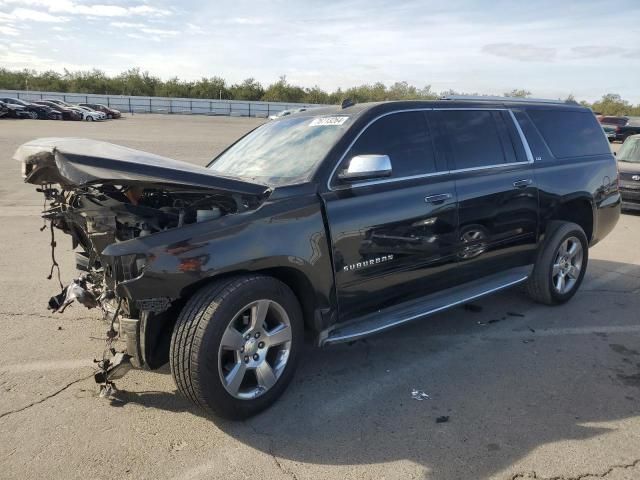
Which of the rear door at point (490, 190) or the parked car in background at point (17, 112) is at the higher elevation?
the parked car in background at point (17, 112)

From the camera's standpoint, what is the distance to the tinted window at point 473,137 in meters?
4.39

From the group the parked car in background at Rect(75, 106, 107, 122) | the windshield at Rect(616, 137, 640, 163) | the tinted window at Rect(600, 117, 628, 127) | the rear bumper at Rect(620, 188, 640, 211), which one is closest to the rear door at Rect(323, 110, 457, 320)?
the rear bumper at Rect(620, 188, 640, 211)

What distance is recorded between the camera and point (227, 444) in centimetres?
299

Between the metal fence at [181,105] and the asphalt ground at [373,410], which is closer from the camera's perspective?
the asphalt ground at [373,410]

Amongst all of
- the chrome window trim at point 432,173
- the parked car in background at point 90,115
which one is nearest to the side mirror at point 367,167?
the chrome window trim at point 432,173

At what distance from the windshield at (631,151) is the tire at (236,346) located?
1105 centimetres

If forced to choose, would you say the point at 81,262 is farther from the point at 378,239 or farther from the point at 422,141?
the point at 422,141

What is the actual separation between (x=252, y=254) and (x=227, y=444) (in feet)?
3.60

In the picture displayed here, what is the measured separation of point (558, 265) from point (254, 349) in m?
3.49

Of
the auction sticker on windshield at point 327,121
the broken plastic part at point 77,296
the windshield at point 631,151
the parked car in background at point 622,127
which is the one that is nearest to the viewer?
the broken plastic part at point 77,296

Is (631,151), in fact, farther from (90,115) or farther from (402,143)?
(90,115)

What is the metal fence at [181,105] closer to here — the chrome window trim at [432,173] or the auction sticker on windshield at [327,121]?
the chrome window trim at [432,173]

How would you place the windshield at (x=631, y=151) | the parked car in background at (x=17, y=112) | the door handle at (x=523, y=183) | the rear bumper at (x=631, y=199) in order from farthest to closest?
the parked car in background at (x=17, y=112)
the windshield at (x=631, y=151)
the rear bumper at (x=631, y=199)
the door handle at (x=523, y=183)

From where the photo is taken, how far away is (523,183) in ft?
15.8
